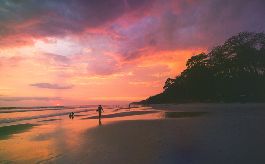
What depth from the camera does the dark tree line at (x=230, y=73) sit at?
77.6 meters

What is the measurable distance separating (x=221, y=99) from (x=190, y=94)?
53.1 ft

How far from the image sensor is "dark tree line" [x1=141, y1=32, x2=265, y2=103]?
7756 centimetres

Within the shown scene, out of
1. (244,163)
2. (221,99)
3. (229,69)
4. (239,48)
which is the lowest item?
(244,163)

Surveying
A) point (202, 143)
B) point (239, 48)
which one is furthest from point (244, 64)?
point (202, 143)

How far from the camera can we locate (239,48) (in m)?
80.5

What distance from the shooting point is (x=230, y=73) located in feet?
276

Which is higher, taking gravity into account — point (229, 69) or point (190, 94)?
point (229, 69)

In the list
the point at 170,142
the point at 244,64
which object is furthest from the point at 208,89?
the point at 170,142

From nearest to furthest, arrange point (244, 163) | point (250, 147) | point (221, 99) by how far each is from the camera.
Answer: point (244, 163) < point (250, 147) < point (221, 99)

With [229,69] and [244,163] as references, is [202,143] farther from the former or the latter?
[229,69]

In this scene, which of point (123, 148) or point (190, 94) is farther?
point (190, 94)

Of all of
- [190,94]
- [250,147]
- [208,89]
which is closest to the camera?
[250,147]

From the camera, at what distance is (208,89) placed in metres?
89.5

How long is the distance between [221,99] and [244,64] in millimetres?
12679
